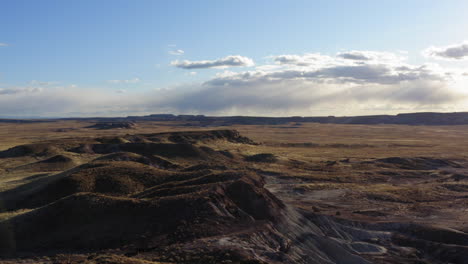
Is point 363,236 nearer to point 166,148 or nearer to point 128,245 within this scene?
point 128,245

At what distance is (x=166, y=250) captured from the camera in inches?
887

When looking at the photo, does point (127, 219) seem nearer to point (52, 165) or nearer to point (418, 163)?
point (52, 165)

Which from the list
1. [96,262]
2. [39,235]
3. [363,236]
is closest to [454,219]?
[363,236]

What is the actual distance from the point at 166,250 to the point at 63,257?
6184 mm

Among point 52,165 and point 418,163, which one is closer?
point 52,165

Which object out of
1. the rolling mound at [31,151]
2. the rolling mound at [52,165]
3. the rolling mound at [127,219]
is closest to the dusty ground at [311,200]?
the rolling mound at [52,165]

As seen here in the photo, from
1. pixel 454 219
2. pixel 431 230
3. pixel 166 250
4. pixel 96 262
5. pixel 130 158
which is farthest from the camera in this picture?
pixel 130 158

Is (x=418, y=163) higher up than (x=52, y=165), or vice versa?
(x=52, y=165)

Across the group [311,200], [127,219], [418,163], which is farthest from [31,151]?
[418,163]

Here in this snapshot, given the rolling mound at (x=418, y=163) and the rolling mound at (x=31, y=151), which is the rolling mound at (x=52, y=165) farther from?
the rolling mound at (x=418, y=163)

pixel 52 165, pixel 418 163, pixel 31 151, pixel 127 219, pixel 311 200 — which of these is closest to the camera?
pixel 127 219

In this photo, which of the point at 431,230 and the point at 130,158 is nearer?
the point at 431,230

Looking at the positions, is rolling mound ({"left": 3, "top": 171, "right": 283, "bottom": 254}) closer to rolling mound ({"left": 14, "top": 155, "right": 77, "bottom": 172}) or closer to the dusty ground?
the dusty ground

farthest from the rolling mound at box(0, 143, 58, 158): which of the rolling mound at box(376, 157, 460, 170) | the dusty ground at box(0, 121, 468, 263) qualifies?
the rolling mound at box(376, 157, 460, 170)
